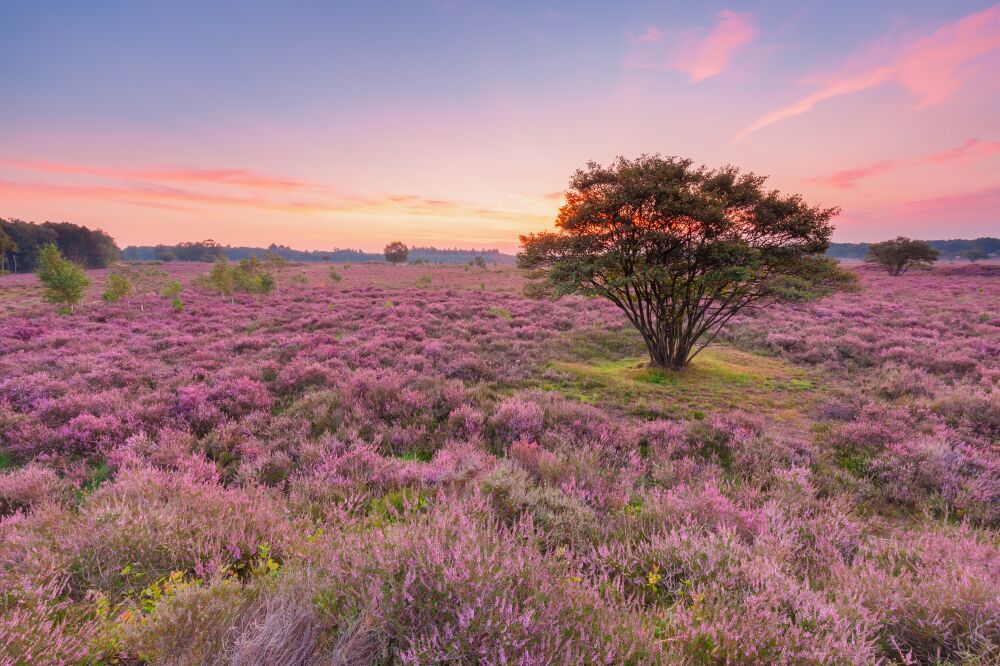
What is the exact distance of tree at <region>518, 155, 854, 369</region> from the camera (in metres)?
9.76

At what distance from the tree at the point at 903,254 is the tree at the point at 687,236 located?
62974 mm

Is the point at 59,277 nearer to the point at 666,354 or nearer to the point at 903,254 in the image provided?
the point at 666,354

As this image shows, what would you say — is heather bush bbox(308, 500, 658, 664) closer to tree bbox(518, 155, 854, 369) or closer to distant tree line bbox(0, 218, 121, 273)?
tree bbox(518, 155, 854, 369)

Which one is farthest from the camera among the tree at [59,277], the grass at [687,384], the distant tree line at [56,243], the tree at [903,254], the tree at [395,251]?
the tree at [395,251]

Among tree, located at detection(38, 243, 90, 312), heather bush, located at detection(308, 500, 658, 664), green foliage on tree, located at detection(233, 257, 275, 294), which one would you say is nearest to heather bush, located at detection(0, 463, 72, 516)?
heather bush, located at detection(308, 500, 658, 664)

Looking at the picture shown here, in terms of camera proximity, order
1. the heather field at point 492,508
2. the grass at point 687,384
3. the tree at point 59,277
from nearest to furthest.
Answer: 1. the heather field at point 492,508
2. the grass at point 687,384
3. the tree at point 59,277

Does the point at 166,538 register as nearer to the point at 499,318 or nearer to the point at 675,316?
the point at 675,316

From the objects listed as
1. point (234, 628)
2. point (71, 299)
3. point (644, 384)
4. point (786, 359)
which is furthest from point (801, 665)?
point (71, 299)

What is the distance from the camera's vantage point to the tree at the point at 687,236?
9758 mm

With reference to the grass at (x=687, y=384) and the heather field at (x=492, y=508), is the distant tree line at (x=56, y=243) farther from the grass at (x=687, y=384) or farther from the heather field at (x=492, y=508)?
the grass at (x=687, y=384)

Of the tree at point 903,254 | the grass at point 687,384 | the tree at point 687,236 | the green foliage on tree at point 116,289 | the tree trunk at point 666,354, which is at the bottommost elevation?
the grass at point 687,384

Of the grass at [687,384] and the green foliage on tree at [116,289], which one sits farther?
the green foliage on tree at [116,289]

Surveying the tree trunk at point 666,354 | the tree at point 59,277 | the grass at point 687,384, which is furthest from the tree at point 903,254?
the tree at point 59,277

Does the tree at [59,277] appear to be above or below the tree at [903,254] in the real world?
below
